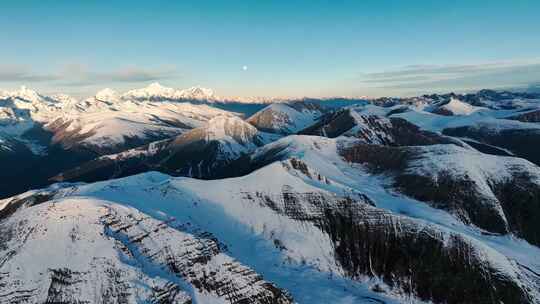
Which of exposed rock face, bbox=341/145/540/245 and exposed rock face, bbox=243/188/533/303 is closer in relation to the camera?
exposed rock face, bbox=243/188/533/303

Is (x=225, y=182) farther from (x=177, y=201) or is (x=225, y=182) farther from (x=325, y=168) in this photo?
(x=325, y=168)

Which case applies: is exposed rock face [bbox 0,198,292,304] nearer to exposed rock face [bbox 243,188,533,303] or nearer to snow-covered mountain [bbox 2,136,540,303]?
snow-covered mountain [bbox 2,136,540,303]

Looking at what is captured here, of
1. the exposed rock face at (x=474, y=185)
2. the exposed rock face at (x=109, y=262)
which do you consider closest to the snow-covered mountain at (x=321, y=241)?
the exposed rock face at (x=109, y=262)

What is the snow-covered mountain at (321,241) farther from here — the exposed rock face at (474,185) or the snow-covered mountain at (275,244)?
the exposed rock face at (474,185)

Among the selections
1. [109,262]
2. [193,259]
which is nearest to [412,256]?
[193,259]

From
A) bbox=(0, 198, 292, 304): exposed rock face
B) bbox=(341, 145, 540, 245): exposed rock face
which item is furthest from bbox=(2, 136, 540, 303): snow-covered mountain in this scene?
bbox=(341, 145, 540, 245): exposed rock face

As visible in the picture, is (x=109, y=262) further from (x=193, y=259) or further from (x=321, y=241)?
(x=321, y=241)

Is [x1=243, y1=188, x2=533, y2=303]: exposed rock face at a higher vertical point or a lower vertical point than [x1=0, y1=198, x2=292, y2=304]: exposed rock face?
lower

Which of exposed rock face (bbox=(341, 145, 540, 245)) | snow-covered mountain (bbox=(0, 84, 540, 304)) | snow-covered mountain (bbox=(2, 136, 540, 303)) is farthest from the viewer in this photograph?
exposed rock face (bbox=(341, 145, 540, 245))

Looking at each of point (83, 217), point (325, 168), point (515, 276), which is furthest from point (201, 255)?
point (325, 168)
